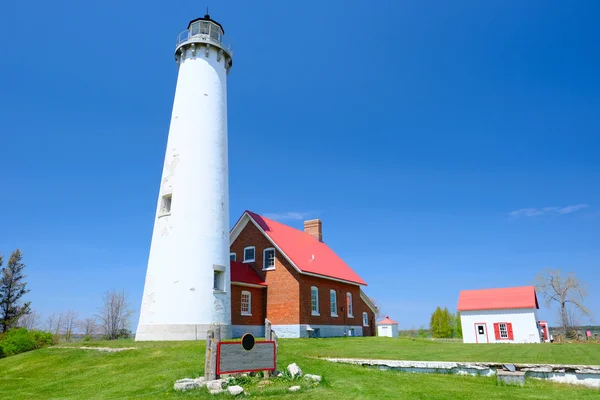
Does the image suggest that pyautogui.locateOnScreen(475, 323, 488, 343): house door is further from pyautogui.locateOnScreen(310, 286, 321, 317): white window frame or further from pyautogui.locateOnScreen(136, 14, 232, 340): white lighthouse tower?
pyautogui.locateOnScreen(136, 14, 232, 340): white lighthouse tower

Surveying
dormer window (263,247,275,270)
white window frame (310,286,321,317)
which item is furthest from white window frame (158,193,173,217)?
white window frame (310,286,321,317)

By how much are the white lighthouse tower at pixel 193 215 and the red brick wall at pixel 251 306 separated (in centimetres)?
360

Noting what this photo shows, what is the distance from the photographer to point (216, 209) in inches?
802

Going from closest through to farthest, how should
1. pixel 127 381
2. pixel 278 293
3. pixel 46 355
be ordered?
pixel 127 381 → pixel 46 355 → pixel 278 293

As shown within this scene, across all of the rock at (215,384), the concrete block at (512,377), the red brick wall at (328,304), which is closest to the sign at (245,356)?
the rock at (215,384)

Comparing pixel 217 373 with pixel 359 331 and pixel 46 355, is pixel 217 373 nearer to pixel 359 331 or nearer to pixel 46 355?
pixel 46 355

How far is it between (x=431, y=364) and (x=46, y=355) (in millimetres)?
15307

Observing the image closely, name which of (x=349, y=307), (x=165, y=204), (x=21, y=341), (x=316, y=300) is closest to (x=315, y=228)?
(x=349, y=307)

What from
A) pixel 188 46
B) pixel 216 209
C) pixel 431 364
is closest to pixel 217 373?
pixel 431 364

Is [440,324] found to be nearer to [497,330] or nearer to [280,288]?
[497,330]

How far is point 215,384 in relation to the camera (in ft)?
32.7

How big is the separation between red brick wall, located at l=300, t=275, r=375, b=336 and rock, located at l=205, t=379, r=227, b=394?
15427 mm

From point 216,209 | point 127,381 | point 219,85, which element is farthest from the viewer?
point 219,85

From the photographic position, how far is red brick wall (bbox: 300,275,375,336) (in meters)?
26.0
